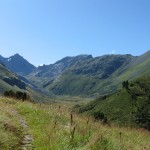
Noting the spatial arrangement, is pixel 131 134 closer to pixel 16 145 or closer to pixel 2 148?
pixel 16 145

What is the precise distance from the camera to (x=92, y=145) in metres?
13.2

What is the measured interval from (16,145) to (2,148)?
5.02 ft

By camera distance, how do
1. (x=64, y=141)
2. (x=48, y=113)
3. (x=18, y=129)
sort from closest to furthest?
1. (x=64, y=141)
2. (x=18, y=129)
3. (x=48, y=113)

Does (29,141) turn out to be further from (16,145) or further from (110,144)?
(110,144)

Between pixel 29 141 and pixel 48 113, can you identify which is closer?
pixel 29 141

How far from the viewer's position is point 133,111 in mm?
191750

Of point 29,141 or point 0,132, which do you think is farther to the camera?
point 29,141

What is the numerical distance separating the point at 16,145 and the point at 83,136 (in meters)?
2.77

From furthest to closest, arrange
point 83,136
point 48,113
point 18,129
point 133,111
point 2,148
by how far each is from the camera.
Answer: point 133,111, point 48,113, point 18,129, point 83,136, point 2,148

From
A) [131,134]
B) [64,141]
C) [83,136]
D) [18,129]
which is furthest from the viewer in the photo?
[131,134]

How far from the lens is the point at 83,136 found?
15.2m

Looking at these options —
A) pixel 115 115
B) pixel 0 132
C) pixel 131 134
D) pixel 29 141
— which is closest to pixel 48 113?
pixel 131 134

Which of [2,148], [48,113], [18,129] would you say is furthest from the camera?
[48,113]

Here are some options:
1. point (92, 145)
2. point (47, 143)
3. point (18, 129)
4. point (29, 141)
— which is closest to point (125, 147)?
point (92, 145)
